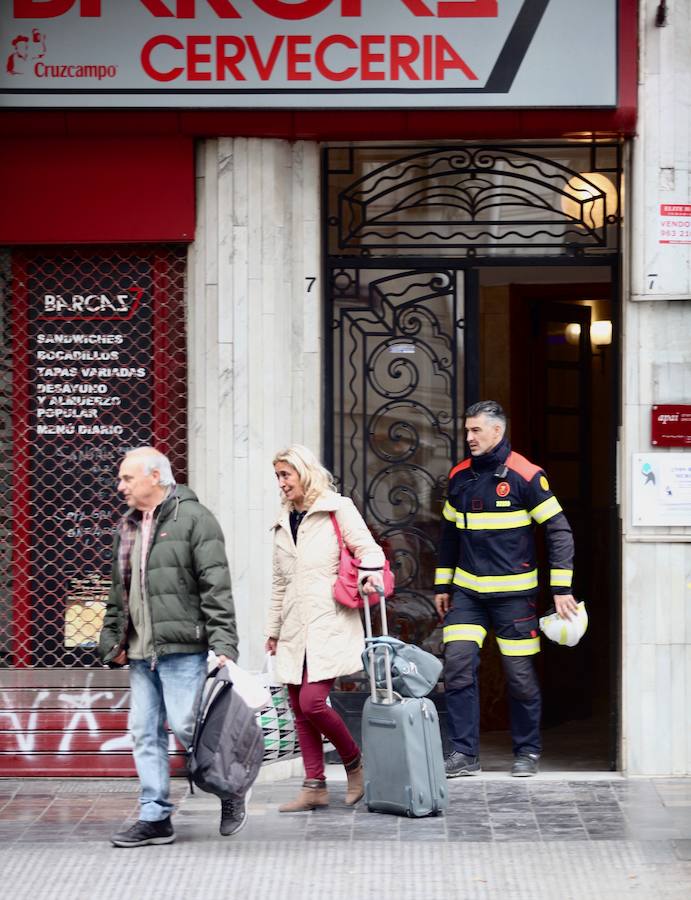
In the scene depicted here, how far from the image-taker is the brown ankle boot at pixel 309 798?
771 cm

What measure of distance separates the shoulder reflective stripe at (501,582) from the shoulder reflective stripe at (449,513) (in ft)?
1.02

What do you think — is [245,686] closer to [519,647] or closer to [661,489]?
[519,647]

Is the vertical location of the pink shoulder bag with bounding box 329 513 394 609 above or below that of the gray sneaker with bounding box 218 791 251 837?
above

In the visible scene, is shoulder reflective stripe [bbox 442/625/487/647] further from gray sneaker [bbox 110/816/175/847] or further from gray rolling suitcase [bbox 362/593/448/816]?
gray sneaker [bbox 110/816/175/847]

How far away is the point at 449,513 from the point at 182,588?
1993 millimetres

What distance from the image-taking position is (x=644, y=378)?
8.44 m

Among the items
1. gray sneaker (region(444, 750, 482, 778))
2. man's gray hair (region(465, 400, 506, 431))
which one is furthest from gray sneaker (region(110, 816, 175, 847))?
man's gray hair (region(465, 400, 506, 431))

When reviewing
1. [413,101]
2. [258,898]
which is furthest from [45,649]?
[413,101]

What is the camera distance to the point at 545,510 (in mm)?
8203

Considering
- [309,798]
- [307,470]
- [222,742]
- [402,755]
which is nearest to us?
[222,742]

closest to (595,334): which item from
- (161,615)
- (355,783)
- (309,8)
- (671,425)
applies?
(671,425)

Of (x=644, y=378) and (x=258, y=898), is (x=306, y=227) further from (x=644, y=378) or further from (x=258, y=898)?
(x=258, y=898)

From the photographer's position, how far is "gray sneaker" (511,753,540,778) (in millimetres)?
8406

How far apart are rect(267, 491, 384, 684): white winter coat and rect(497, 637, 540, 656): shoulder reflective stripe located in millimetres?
1048
